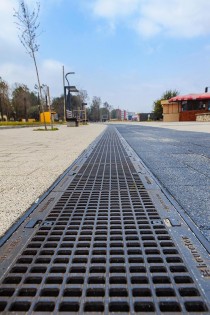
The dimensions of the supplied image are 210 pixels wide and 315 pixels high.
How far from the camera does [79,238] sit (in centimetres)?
162

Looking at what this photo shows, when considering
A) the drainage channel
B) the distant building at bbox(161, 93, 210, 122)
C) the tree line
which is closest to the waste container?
the tree line

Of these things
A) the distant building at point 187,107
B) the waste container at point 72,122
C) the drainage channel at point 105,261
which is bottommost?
the drainage channel at point 105,261

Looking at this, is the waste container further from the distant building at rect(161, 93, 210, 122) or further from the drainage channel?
the drainage channel

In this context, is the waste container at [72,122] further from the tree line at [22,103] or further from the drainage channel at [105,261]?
the drainage channel at [105,261]

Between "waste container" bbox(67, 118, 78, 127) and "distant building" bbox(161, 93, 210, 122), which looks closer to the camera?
"waste container" bbox(67, 118, 78, 127)

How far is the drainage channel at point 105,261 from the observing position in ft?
3.47

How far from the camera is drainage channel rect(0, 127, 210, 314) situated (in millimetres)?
1059

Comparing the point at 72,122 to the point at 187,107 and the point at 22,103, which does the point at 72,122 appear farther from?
the point at 22,103

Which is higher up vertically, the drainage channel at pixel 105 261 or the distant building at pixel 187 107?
the distant building at pixel 187 107

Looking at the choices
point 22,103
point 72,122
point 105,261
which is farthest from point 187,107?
point 105,261

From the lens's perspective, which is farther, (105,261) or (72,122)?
(72,122)

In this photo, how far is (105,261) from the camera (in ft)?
4.45

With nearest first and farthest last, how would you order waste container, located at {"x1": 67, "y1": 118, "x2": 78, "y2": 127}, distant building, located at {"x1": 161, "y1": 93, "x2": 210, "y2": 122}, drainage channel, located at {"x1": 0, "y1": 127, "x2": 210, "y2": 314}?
1. drainage channel, located at {"x1": 0, "y1": 127, "x2": 210, "y2": 314}
2. waste container, located at {"x1": 67, "y1": 118, "x2": 78, "y2": 127}
3. distant building, located at {"x1": 161, "y1": 93, "x2": 210, "y2": 122}

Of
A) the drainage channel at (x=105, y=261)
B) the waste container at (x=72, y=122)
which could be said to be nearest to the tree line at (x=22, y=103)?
the waste container at (x=72, y=122)
